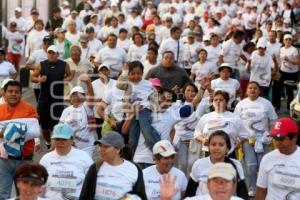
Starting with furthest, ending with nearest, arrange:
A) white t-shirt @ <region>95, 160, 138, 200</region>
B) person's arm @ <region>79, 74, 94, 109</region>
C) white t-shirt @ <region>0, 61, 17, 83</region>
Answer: white t-shirt @ <region>0, 61, 17, 83</region> → person's arm @ <region>79, 74, 94, 109</region> → white t-shirt @ <region>95, 160, 138, 200</region>

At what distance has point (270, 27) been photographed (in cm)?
2347

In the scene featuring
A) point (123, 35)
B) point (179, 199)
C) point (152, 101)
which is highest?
point (123, 35)

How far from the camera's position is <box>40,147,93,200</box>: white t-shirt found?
29.0 ft

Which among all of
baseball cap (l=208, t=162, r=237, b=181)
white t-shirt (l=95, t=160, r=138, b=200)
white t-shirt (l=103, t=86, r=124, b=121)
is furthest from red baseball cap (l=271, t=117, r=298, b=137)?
white t-shirt (l=103, t=86, r=124, b=121)

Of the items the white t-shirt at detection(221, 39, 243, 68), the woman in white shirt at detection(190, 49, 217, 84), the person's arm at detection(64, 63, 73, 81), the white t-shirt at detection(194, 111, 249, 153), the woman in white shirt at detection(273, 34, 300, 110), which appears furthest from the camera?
the woman in white shirt at detection(273, 34, 300, 110)

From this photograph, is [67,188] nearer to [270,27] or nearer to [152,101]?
[152,101]

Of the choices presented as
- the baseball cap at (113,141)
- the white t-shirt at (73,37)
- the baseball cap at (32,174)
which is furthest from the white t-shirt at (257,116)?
the white t-shirt at (73,37)

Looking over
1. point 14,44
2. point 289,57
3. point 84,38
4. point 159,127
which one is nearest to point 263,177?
point 159,127

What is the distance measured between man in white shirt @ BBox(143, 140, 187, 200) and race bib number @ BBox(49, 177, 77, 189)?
693 millimetres

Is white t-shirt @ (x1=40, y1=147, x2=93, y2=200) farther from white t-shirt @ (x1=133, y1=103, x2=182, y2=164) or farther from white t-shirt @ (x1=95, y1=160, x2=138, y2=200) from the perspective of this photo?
white t-shirt @ (x1=133, y1=103, x2=182, y2=164)

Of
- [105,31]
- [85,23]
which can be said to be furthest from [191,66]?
[85,23]

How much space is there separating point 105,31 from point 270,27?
13.9 feet

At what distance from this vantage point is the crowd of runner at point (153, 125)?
802 centimetres

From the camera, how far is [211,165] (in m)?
8.44
